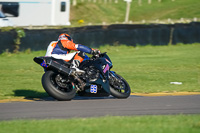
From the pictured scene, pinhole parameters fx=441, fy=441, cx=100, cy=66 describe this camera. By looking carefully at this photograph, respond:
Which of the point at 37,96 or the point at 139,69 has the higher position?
the point at 37,96

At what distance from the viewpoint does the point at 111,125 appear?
6.36 meters

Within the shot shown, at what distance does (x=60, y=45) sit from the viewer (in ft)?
30.3

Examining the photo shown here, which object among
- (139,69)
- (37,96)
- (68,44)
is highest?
(68,44)

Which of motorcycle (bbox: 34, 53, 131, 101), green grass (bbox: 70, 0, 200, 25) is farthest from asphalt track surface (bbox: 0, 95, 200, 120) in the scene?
green grass (bbox: 70, 0, 200, 25)

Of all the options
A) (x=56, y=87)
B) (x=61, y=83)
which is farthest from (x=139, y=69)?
(x=56, y=87)

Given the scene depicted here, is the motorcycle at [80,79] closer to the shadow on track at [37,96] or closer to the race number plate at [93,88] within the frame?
the race number plate at [93,88]

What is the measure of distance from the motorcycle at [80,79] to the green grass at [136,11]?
107 ft

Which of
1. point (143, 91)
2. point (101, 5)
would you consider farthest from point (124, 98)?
point (101, 5)

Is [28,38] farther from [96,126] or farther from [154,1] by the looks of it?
[154,1]

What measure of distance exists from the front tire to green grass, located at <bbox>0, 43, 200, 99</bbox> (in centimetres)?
158

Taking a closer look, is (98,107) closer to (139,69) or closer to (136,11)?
(139,69)

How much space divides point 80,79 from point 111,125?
9.30ft

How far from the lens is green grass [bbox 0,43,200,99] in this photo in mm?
11453

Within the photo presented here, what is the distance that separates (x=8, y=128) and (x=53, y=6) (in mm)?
24460
